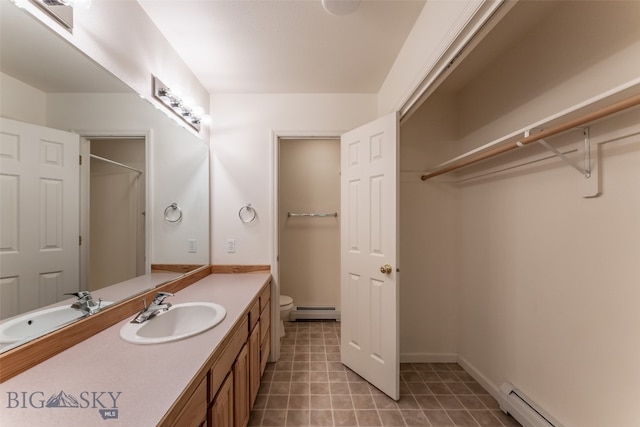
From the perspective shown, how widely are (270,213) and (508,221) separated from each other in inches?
73.8

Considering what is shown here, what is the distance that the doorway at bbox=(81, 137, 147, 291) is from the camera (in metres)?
1.02

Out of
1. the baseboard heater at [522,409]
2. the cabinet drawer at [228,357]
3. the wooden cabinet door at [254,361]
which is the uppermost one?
the cabinet drawer at [228,357]

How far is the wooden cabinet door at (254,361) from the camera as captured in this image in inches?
58.6

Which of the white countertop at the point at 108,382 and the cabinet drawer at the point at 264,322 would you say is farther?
the cabinet drawer at the point at 264,322

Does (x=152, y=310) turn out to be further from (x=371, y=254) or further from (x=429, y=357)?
(x=429, y=357)

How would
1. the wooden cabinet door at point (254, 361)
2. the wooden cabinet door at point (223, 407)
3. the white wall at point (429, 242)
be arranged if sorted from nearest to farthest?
1. the wooden cabinet door at point (223, 407)
2. the wooden cabinet door at point (254, 361)
3. the white wall at point (429, 242)

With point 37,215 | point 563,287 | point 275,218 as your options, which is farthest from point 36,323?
point 563,287

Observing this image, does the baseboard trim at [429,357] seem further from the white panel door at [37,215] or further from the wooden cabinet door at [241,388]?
the white panel door at [37,215]

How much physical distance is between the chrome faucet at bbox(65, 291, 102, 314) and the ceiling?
153 cm

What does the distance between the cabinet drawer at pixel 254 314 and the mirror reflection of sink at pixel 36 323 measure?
0.80 meters

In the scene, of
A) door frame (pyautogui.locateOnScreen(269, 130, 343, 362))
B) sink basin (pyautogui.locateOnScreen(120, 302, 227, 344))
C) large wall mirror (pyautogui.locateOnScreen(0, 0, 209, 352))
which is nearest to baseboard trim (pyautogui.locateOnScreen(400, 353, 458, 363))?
door frame (pyautogui.locateOnScreen(269, 130, 343, 362))

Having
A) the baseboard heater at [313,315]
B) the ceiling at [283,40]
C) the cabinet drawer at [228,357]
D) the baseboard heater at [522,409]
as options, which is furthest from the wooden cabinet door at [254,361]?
the ceiling at [283,40]

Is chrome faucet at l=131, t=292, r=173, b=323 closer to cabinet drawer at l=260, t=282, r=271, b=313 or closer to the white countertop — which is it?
the white countertop

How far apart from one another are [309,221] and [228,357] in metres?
2.21
